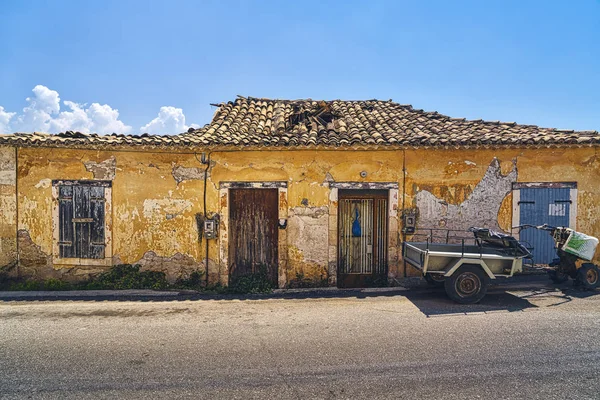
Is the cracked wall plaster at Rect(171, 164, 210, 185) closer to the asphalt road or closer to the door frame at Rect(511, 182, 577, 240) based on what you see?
the asphalt road

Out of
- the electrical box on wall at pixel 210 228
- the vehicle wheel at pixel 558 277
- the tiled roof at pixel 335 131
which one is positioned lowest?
the vehicle wheel at pixel 558 277

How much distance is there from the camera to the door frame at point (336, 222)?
8492 mm

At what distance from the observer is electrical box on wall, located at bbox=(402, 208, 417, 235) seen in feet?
27.7

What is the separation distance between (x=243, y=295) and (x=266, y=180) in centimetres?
260

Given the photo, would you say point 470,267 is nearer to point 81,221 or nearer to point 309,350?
point 309,350

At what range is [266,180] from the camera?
334 inches

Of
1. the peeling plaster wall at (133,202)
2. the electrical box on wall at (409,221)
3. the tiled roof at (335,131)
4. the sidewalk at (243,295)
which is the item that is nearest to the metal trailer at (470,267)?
the sidewalk at (243,295)

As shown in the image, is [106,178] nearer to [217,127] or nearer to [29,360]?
[217,127]

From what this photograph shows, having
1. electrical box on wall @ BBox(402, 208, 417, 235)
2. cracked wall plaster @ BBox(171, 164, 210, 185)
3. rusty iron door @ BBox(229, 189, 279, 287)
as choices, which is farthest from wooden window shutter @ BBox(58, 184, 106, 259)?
electrical box on wall @ BBox(402, 208, 417, 235)

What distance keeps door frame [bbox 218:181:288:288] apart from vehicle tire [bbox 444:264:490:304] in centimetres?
359

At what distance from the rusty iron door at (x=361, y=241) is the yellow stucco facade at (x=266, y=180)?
0.96ft

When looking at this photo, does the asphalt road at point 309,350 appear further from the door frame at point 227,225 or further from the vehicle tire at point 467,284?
the door frame at point 227,225

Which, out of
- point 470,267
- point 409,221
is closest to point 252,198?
point 409,221

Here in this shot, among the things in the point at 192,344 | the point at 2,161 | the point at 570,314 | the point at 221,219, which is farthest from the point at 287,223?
the point at 2,161
